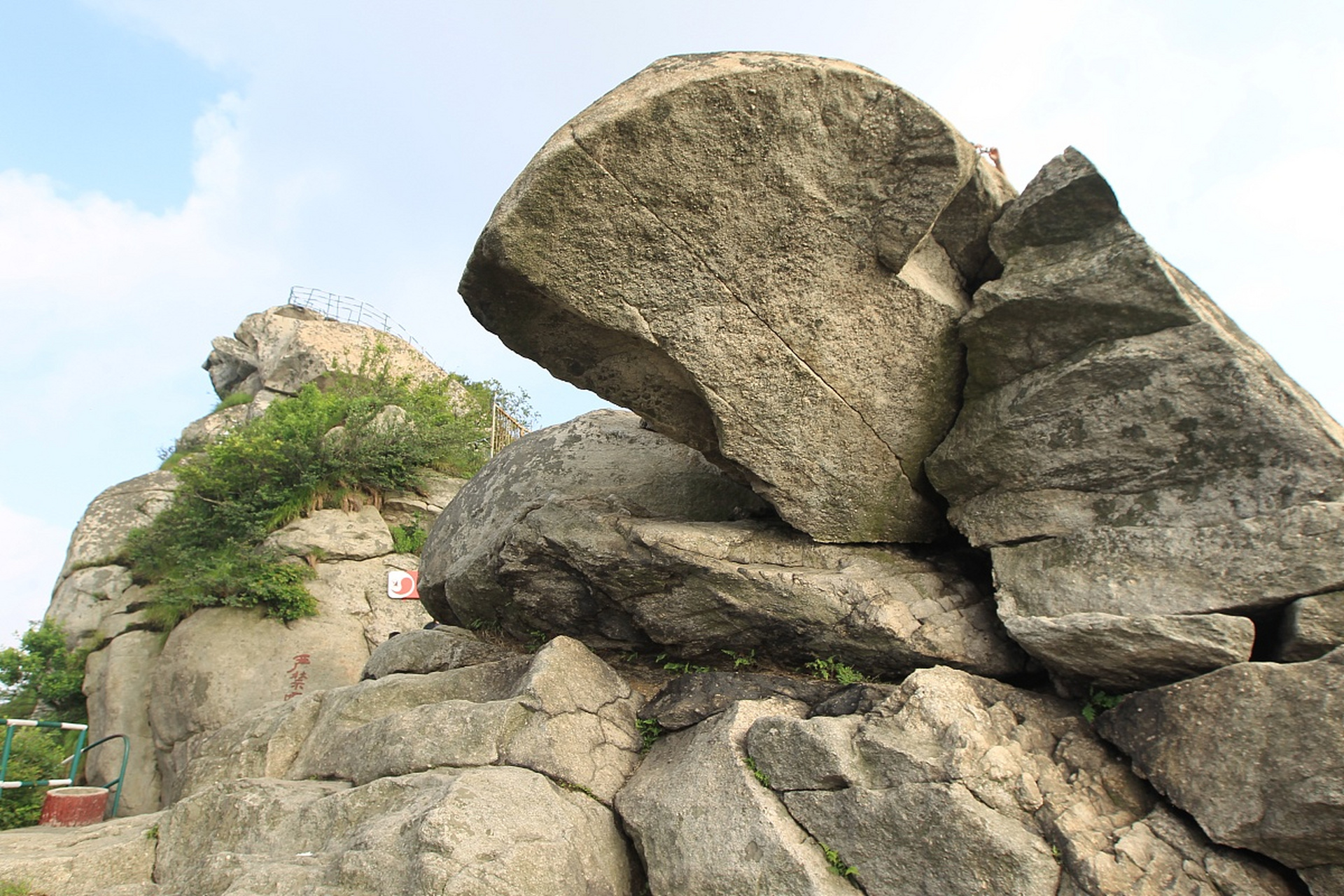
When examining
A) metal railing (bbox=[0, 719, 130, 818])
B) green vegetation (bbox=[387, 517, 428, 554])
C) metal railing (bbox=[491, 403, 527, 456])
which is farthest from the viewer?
metal railing (bbox=[491, 403, 527, 456])

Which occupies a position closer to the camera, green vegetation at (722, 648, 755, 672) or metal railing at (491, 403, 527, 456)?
green vegetation at (722, 648, 755, 672)

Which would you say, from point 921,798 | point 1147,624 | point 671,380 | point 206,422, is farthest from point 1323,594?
point 206,422

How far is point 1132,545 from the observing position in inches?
176

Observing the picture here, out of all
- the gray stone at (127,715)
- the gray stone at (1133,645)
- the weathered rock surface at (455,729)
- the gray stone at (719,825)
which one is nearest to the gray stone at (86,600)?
the gray stone at (127,715)

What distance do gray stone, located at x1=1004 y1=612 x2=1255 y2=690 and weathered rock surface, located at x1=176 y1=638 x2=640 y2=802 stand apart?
2.42 m

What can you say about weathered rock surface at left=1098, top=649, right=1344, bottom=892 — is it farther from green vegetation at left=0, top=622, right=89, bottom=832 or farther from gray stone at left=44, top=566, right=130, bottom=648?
gray stone at left=44, top=566, right=130, bottom=648

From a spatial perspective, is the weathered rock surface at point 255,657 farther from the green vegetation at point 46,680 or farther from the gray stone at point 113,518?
the gray stone at point 113,518

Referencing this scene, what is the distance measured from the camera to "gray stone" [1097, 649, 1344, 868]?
11.1ft

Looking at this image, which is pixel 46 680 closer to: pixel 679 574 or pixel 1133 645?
pixel 679 574

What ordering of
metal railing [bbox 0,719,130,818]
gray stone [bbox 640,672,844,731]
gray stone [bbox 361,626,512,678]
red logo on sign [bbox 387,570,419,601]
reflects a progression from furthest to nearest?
red logo on sign [bbox 387,570,419,601] < metal railing [bbox 0,719,130,818] < gray stone [bbox 361,626,512,678] < gray stone [bbox 640,672,844,731]

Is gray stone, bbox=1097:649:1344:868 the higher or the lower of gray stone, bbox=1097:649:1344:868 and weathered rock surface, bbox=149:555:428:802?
the lower

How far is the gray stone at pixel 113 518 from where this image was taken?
15180 millimetres

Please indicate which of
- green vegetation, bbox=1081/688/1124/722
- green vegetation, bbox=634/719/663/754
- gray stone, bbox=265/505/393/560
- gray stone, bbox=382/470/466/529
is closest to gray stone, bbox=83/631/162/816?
gray stone, bbox=265/505/393/560

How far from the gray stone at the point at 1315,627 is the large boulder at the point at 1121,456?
3.2 inches
